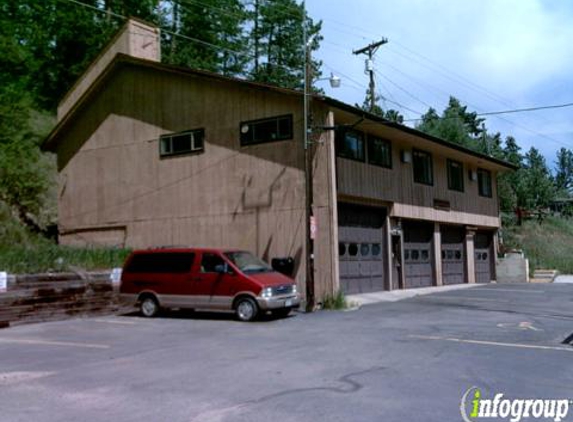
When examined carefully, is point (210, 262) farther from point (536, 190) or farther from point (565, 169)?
point (565, 169)

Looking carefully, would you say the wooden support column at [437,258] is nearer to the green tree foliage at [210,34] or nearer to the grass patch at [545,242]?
the grass patch at [545,242]

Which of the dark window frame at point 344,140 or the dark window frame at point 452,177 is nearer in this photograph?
the dark window frame at point 344,140

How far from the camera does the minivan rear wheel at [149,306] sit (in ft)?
58.2

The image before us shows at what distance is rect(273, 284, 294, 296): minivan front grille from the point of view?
53.3ft

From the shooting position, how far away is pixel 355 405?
7094mm

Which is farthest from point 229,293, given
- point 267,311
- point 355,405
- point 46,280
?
point 355,405

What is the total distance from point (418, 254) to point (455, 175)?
18.5 feet

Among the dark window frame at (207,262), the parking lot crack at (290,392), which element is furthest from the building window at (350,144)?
the parking lot crack at (290,392)

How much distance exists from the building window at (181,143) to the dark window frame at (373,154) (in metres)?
6.08

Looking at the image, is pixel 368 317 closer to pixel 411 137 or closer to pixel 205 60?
pixel 411 137

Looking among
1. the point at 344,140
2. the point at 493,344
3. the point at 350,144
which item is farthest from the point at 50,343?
the point at 350,144

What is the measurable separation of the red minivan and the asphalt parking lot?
1.95 ft

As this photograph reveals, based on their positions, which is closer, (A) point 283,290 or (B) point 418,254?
(A) point 283,290

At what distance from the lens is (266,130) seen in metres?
21.3
